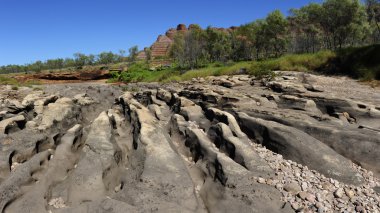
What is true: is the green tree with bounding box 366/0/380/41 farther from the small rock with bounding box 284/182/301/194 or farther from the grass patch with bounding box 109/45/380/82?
the small rock with bounding box 284/182/301/194

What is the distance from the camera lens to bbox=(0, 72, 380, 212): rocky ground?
8.65 meters

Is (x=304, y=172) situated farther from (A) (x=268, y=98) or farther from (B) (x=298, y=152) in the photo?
(A) (x=268, y=98)

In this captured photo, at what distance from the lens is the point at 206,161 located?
11.3 meters

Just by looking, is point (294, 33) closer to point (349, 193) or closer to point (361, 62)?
point (361, 62)

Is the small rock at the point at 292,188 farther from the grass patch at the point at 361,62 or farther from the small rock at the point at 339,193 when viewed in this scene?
the grass patch at the point at 361,62

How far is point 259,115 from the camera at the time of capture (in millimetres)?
15812

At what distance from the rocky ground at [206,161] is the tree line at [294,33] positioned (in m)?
40.1

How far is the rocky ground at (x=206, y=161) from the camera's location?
865 centimetres

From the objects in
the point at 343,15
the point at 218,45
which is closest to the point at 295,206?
the point at 343,15

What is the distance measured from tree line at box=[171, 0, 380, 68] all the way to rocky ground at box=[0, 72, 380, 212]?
132 ft

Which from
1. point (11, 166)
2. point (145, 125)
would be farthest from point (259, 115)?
point (11, 166)

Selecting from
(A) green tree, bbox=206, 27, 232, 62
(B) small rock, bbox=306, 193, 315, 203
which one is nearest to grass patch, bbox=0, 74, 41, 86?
(B) small rock, bbox=306, 193, 315, 203

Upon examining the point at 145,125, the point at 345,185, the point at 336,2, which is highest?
the point at 336,2

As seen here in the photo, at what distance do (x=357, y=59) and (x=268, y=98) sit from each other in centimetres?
1651
